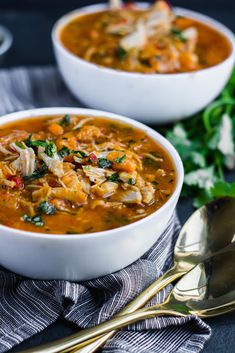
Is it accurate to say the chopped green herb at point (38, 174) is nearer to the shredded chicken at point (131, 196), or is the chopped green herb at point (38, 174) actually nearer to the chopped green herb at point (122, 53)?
the shredded chicken at point (131, 196)

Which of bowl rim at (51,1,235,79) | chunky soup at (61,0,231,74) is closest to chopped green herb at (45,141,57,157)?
bowl rim at (51,1,235,79)

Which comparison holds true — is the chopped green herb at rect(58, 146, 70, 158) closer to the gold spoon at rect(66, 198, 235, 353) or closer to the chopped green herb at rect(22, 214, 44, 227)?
the chopped green herb at rect(22, 214, 44, 227)

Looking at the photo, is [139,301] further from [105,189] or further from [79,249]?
[105,189]

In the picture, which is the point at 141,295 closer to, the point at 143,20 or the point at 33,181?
the point at 33,181

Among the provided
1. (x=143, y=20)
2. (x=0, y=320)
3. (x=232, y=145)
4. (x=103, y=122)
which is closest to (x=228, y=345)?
(x=0, y=320)

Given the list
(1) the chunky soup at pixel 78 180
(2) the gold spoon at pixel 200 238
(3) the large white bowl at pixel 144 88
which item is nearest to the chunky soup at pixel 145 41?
(3) the large white bowl at pixel 144 88

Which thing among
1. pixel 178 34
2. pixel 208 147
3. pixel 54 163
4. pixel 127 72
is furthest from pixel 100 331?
pixel 178 34
